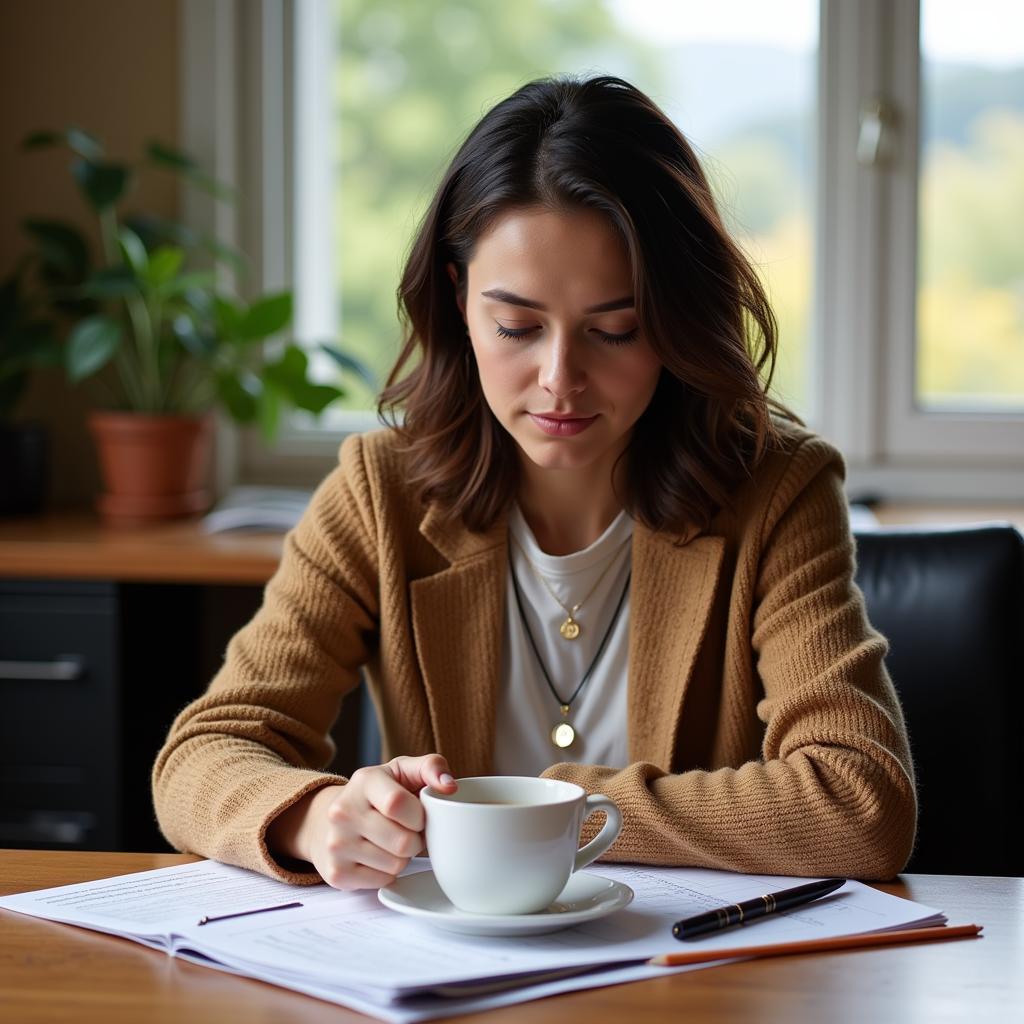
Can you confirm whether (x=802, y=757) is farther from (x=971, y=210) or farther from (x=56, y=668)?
(x=971, y=210)

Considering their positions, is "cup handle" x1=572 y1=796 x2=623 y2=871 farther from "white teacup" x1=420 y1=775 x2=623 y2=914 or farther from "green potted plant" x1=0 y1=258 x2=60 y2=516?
"green potted plant" x1=0 y1=258 x2=60 y2=516

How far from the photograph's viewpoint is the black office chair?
1.48 meters

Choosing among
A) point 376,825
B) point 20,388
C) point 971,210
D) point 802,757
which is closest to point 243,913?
point 376,825

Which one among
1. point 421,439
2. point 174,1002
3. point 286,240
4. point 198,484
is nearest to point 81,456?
point 198,484

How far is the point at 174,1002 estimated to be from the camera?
2.69ft

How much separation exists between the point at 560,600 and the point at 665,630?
0.40 feet

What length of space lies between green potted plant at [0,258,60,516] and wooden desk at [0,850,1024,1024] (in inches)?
68.6

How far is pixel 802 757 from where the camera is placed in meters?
1.19

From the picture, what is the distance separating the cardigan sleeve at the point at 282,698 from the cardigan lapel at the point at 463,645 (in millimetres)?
66

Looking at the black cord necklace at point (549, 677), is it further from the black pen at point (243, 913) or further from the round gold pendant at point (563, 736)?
the black pen at point (243, 913)

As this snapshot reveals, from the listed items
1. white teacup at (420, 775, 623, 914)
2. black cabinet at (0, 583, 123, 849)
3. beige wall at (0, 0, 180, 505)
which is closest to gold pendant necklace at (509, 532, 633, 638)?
white teacup at (420, 775, 623, 914)

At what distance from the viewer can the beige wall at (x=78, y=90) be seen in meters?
2.78

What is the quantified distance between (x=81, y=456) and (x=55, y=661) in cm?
74

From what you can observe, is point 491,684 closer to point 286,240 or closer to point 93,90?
point 286,240
